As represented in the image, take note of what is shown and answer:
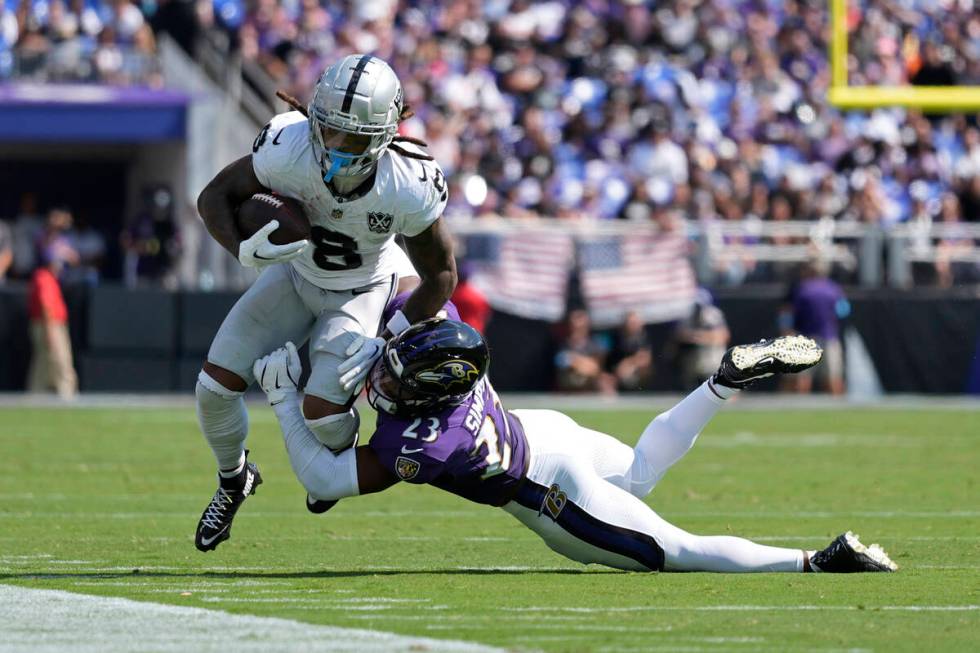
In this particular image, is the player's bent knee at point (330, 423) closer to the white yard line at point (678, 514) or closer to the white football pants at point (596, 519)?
the white football pants at point (596, 519)

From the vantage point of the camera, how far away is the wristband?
648cm

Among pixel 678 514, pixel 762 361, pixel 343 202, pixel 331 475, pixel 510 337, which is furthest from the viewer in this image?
pixel 510 337

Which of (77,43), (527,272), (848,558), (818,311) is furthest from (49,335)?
(848,558)

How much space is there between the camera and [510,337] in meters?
18.5

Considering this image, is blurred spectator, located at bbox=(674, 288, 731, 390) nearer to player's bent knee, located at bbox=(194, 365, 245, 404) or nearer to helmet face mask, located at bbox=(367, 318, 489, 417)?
player's bent knee, located at bbox=(194, 365, 245, 404)

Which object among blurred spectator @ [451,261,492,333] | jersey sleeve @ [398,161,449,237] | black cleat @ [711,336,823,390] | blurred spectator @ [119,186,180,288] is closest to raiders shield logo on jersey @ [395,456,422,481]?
jersey sleeve @ [398,161,449,237]

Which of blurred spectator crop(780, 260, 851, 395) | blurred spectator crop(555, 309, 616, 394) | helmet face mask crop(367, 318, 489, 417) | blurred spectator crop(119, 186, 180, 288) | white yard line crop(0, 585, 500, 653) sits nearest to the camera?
white yard line crop(0, 585, 500, 653)

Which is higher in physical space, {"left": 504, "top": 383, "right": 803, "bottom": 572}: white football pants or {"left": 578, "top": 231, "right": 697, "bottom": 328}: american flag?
{"left": 504, "top": 383, "right": 803, "bottom": 572}: white football pants

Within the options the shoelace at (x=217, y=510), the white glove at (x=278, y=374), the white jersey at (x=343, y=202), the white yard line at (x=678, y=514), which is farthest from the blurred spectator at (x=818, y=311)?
the white glove at (x=278, y=374)

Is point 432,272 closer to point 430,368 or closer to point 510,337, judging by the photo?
point 430,368

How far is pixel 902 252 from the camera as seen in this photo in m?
18.8

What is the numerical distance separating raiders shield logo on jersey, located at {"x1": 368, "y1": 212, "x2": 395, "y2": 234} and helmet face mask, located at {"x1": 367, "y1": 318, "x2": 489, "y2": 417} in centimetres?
70

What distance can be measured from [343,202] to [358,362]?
2.08ft

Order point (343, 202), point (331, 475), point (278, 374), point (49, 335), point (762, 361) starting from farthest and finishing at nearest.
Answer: point (49, 335) < point (343, 202) < point (762, 361) < point (278, 374) < point (331, 475)
